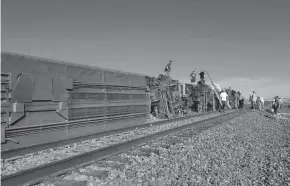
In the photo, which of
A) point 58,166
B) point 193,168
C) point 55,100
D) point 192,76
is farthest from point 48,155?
point 192,76

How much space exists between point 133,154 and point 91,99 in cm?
333

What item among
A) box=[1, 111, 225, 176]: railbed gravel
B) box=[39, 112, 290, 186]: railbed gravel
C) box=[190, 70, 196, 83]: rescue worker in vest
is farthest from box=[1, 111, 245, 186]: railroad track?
box=[190, 70, 196, 83]: rescue worker in vest

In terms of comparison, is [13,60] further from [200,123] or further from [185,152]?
[200,123]

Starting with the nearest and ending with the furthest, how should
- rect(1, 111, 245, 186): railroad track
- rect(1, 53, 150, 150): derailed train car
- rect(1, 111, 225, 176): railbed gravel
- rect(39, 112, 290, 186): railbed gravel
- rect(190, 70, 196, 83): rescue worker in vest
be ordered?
rect(1, 111, 245, 186): railroad track < rect(39, 112, 290, 186): railbed gravel < rect(1, 111, 225, 176): railbed gravel < rect(1, 53, 150, 150): derailed train car < rect(190, 70, 196, 83): rescue worker in vest

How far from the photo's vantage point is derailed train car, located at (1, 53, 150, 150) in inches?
247

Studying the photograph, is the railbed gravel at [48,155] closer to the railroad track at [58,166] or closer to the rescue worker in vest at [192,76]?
the railroad track at [58,166]

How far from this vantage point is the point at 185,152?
6844mm

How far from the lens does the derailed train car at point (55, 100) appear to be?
247 inches

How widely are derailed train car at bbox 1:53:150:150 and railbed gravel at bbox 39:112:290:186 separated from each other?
2334 mm

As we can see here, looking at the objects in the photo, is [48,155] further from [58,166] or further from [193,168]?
[193,168]

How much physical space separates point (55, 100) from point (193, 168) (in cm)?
443

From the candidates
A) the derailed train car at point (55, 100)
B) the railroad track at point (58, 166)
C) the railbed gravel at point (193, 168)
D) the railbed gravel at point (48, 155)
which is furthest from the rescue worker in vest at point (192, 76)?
the railroad track at point (58, 166)

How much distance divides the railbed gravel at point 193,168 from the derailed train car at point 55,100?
2.33m

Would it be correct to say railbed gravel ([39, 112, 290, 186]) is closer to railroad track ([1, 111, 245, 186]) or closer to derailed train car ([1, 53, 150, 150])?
railroad track ([1, 111, 245, 186])
